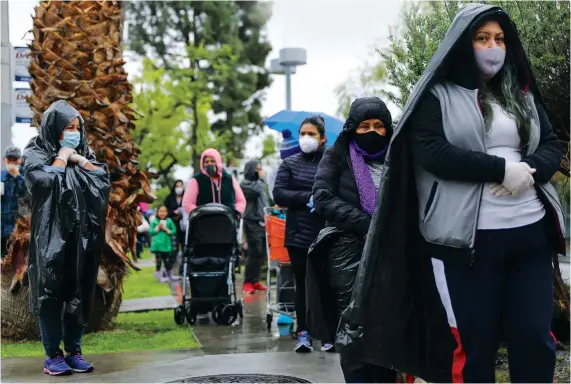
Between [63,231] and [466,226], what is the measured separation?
3.59 meters

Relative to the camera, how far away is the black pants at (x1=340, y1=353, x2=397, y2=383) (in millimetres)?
4738

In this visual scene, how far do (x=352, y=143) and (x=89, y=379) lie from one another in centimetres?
260

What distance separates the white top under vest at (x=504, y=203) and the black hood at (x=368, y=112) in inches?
59.9

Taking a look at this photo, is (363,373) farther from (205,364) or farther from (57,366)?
(57,366)

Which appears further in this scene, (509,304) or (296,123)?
(296,123)

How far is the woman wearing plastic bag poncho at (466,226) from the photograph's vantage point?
144 inches

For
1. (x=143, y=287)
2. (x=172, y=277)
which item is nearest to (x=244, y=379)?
(x=143, y=287)

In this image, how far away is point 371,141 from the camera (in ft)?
17.5

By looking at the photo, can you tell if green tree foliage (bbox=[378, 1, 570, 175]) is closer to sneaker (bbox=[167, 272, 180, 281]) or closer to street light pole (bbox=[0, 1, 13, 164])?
street light pole (bbox=[0, 1, 13, 164])

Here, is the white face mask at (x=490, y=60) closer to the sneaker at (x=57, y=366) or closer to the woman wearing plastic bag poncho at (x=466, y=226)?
the woman wearing plastic bag poncho at (x=466, y=226)

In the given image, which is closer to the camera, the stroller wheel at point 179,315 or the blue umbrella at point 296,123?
the stroller wheel at point 179,315

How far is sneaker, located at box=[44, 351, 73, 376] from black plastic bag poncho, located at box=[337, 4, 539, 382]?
3247mm

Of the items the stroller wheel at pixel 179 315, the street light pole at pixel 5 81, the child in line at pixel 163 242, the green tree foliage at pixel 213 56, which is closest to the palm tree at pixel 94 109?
the stroller wheel at pixel 179 315

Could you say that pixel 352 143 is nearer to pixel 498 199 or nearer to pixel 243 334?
pixel 498 199
